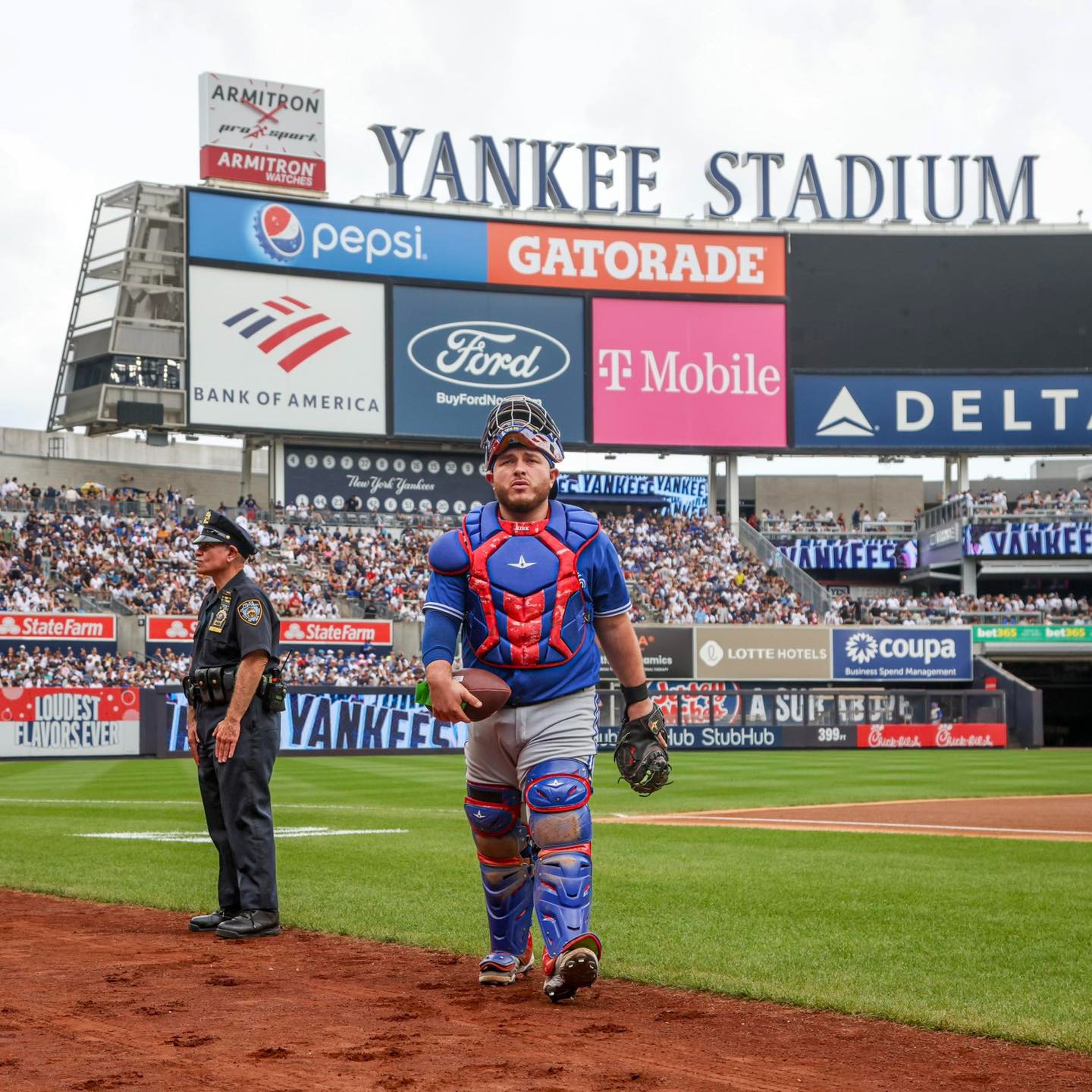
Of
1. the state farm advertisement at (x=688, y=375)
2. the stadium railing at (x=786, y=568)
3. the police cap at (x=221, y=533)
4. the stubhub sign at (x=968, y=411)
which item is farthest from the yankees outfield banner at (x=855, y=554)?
the police cap at (x=221, y=533)

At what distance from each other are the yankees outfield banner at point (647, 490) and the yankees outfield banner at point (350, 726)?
21.0m

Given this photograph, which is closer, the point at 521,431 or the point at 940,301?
the point at 521,431

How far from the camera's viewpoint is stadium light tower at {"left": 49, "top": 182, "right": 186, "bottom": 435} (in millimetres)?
46781

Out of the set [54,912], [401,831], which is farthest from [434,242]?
[54,912]

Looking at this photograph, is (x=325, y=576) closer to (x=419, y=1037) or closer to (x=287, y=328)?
(x=287, y=328)

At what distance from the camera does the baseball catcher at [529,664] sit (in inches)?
231

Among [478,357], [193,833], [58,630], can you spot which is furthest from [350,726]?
[193,833]

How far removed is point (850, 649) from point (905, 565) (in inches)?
448

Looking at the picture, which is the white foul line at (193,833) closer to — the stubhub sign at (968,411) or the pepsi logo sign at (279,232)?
the pepsi logo sign at (279,232)

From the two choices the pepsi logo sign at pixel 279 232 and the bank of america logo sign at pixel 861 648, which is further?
the pepsi logo sign at pixel 279 232

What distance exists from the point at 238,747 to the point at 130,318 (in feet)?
139

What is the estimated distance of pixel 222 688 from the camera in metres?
Answer: 7.60

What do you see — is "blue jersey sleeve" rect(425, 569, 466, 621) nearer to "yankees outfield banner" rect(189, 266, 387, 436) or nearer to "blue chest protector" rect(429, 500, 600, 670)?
"blue chest protector" rect(429, 500, 600, 670)

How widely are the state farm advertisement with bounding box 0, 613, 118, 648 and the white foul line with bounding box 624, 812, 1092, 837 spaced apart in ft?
82.1
